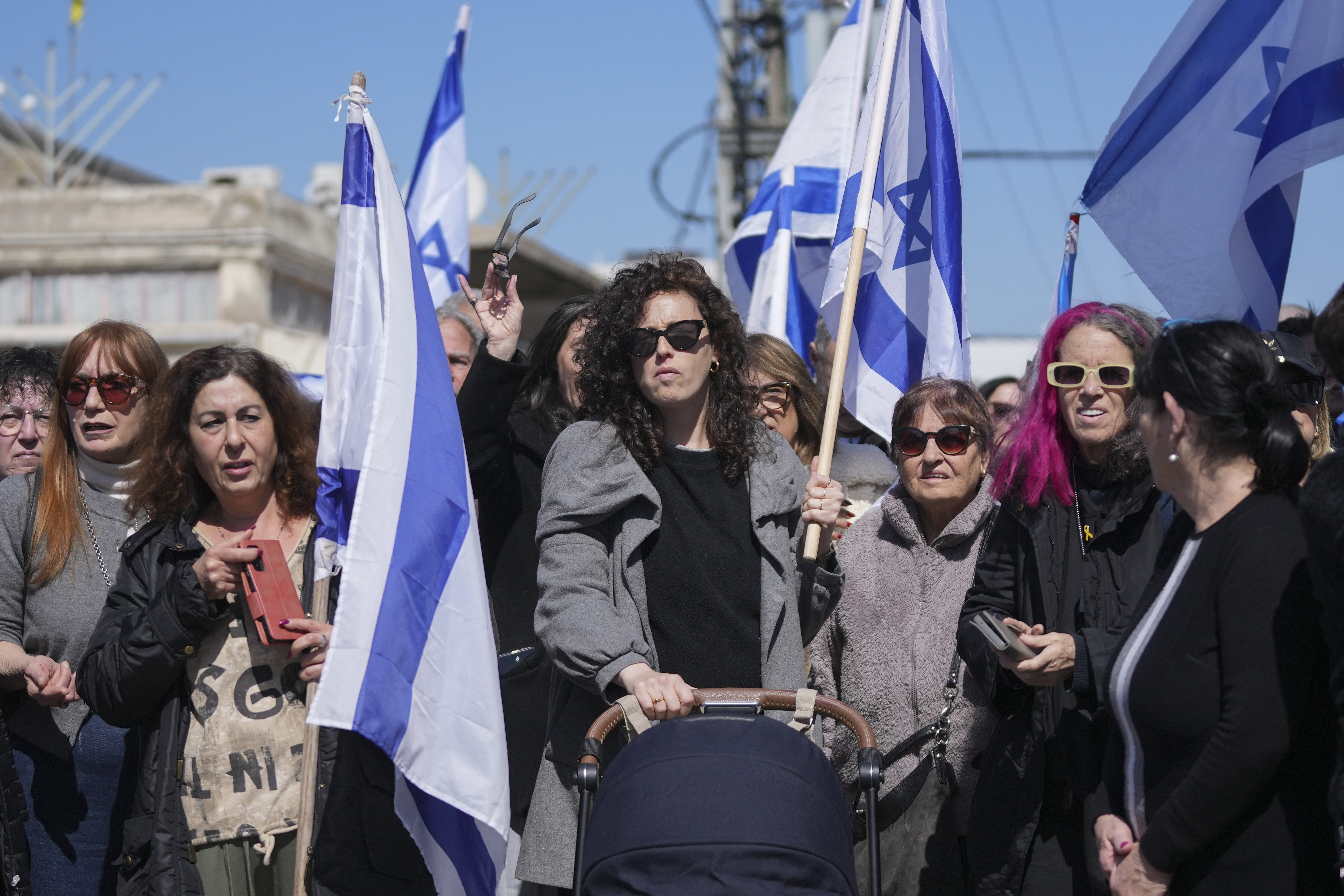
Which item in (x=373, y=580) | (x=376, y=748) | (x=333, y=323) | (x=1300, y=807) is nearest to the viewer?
(x=1300, y=807)

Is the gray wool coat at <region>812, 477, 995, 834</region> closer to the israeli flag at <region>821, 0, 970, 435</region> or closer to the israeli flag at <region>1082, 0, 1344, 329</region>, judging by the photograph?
the israeli flag at <region>821, 0, 970, 435</region>

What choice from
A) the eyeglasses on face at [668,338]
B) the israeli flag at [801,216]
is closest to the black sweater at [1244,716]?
the eyeglasses on face at [668,338]

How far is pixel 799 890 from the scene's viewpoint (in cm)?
270

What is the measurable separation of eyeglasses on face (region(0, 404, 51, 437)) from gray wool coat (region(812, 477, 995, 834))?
3022 mm

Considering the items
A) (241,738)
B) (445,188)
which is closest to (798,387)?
(241,738)

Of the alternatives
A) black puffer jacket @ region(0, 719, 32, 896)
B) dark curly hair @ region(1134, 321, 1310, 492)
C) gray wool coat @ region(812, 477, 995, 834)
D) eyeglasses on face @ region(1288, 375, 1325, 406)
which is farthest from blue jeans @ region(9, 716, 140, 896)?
eyeglasses on face @ region(1288, 375, 1325, 406)

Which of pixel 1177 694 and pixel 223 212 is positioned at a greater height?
pixel 223 212

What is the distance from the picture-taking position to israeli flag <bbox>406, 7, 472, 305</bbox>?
826 centimetres

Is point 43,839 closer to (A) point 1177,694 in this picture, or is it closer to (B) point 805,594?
(B) point 805,594

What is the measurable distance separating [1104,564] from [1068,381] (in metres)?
0.56

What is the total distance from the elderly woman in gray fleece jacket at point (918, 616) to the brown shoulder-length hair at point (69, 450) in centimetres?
→ 223

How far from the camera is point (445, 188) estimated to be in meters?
8.50

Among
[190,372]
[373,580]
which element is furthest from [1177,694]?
[190,372]

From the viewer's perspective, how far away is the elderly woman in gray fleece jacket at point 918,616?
155 inches
